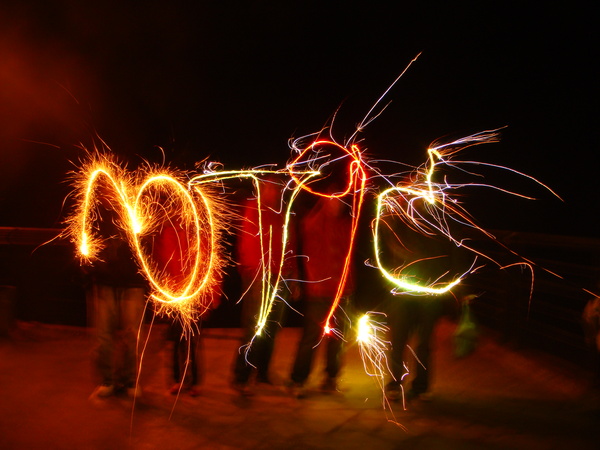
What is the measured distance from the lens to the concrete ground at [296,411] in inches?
165

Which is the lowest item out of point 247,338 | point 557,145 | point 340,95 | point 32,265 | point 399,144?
point 247,338

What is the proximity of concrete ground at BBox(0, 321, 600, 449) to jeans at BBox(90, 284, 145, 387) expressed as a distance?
0.28 meters

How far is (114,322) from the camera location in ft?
16.4

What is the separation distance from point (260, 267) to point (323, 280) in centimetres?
53

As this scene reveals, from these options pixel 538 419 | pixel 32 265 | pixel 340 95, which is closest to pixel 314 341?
pixel 538 419

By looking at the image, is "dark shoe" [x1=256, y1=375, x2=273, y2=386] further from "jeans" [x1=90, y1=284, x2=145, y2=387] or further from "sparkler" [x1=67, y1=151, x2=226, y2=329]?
"jeans" [x1=90, y1=284, x2=145, y2=387]

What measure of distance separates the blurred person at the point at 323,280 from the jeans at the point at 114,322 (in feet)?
4.48

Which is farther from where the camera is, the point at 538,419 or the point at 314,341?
the point at 314,341

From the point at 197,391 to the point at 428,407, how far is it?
1.89 m

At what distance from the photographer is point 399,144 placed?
16281 millimetres

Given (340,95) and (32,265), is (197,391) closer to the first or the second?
(32,265)

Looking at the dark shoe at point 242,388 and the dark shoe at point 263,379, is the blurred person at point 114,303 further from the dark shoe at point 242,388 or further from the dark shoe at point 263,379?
the dark shoe at point 263,379

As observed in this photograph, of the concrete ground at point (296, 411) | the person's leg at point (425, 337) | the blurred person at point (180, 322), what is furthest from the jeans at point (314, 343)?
the blurred person at point (180, 322)

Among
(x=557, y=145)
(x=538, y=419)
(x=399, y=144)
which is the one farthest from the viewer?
(x=557, y=145)
